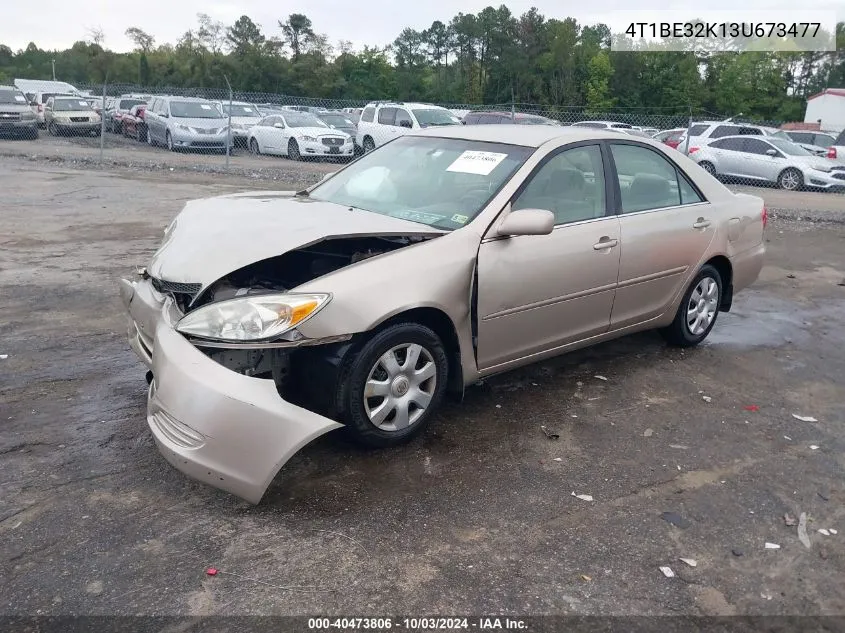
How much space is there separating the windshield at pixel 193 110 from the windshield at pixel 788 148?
1475 cm

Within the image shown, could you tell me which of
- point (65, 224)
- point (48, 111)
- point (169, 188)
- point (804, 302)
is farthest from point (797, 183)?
point (48, 111)

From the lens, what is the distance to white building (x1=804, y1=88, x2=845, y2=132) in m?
56.4

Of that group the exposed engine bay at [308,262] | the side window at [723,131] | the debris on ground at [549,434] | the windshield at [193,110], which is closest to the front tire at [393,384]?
the exposed engine bay at [308,262]

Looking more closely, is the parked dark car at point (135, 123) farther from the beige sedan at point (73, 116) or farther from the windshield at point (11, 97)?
the windshield at point (11, 97)

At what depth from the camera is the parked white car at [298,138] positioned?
20.1 meters

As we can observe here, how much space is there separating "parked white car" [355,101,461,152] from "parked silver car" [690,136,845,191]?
6.58 metres

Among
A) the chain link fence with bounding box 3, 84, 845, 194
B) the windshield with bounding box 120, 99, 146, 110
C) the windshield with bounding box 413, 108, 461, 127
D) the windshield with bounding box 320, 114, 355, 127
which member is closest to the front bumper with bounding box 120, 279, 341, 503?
the chain link fence with bounding box 3, 84, 845, 194

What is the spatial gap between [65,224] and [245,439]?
24.8 ft

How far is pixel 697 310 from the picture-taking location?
5520mm

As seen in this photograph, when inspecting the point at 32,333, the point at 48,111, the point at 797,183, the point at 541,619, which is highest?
the point at 48,111

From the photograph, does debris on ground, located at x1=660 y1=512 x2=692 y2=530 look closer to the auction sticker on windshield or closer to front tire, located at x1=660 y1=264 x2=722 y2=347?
the auction sticker on windshield

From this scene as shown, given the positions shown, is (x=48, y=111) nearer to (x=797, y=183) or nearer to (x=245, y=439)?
(x=797, y=183)

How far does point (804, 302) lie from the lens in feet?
23.6

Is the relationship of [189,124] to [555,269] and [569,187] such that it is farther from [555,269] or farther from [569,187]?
[555,269]
